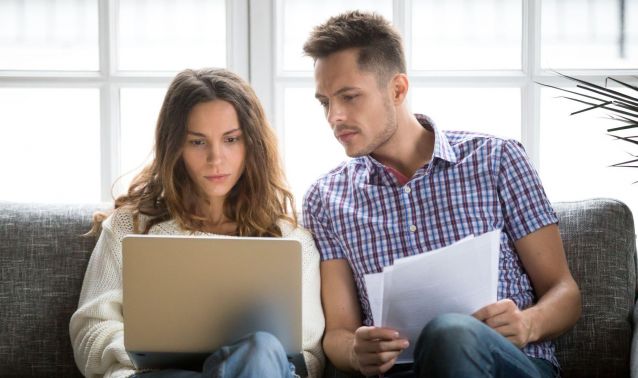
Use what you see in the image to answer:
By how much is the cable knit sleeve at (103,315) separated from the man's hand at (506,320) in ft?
2.58

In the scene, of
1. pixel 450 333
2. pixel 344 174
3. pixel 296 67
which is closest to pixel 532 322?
pixel 450 333

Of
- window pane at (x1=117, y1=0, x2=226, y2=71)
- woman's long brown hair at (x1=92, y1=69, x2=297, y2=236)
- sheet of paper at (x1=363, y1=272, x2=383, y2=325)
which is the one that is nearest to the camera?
sheet of paper at (x1=363, y1=272, x2=383, y2=325)

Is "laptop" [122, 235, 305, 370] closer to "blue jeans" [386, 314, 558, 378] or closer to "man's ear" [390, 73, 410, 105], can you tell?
"blue jeans" [386, 314, 558, 378]

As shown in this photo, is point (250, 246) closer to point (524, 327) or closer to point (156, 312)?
point (156, 312)

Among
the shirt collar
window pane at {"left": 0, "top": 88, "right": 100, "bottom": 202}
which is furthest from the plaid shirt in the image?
window pane at {"left": 0, "top": 88, "right": 100, "bottom": 202}

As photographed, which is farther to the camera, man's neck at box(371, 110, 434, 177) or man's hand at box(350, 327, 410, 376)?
man's neck at box(371, 110, 434, 177)

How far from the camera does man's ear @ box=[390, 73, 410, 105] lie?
2.07 m

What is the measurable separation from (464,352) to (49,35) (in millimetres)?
1836

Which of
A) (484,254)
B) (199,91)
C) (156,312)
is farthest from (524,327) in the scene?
(199,91)

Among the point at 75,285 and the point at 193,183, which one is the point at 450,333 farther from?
the point at 75,285

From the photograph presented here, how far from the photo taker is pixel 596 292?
2.04 m

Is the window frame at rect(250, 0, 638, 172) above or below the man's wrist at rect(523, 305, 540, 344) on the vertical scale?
above

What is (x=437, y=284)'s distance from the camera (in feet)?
5.31

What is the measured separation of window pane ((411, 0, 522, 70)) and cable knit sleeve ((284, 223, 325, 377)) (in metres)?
0.85
